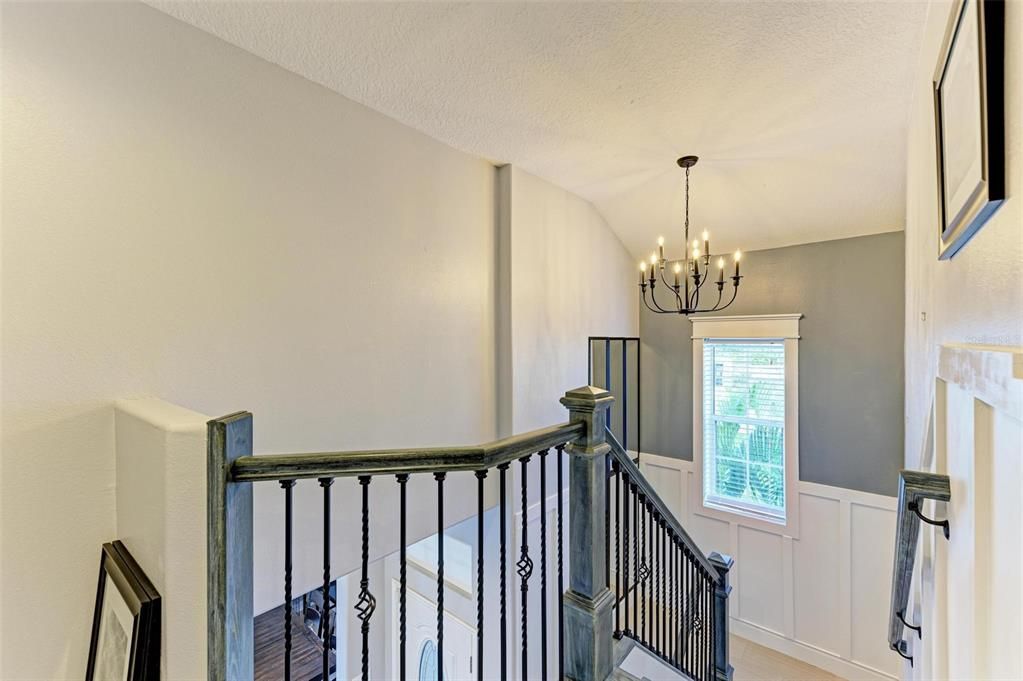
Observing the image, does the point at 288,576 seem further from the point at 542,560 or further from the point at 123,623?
the point at 542,560

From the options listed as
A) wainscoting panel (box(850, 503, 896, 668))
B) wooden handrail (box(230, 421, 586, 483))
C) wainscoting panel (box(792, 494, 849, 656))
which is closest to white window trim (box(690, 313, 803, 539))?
wainscoting panel (box(792, 494, 849, 656))

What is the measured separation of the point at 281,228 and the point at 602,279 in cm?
285

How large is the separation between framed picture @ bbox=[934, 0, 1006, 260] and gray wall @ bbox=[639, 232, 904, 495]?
275 centimetres

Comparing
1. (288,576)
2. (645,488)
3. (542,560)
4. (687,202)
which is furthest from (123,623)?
(687,202)

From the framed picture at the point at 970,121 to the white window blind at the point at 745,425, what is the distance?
3.02 metres

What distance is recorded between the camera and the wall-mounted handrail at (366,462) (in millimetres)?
997

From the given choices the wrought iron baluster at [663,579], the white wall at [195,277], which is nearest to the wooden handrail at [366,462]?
the white wall at [195,277]

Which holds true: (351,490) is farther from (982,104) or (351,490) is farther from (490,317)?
(982,104)

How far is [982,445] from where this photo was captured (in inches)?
35.7

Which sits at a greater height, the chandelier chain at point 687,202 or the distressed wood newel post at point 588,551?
the chandelier chain at point 687,202

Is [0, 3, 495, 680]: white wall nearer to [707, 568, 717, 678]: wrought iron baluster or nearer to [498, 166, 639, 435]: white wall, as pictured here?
[498, 166, 639, 435]: white wall

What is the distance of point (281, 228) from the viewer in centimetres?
201

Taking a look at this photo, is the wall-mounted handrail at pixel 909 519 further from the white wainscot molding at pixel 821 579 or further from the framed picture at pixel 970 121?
the white wainscot molding at pixel 821 579

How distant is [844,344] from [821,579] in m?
1.97
